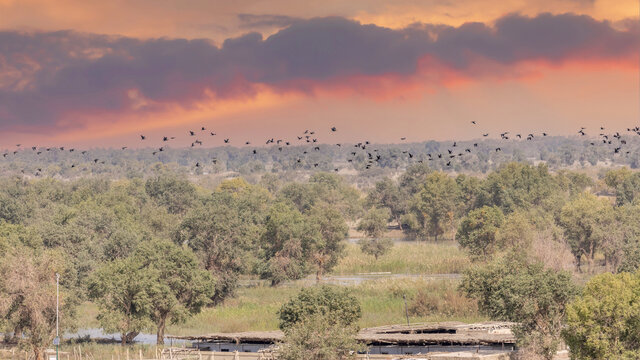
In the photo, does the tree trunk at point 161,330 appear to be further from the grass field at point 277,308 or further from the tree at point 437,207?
the tree at point 437,207

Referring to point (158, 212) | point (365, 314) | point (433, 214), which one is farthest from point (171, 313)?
point (433, 214)

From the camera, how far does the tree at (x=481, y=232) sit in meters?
140

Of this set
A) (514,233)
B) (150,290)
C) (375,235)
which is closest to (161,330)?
(150,290)

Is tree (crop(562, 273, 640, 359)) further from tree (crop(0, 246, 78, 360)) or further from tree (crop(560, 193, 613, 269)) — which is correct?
tree (crop(560, 193, 613, 269))

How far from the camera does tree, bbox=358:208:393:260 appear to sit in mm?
151000

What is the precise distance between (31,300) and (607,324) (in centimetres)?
4932

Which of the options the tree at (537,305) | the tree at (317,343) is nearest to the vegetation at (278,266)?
the tree at (537,305)

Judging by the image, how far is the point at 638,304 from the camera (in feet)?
201

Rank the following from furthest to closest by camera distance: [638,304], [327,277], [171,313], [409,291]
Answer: [327,277] < [409,291] < [171,313] < [638,304]

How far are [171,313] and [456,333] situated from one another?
28889 millimetres

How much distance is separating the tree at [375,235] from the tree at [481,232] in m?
12.6

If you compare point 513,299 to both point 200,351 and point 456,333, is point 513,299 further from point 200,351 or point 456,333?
point 200,351

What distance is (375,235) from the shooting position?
16325 centimetres

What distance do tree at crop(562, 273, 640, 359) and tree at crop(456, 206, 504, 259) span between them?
74.8 metres
